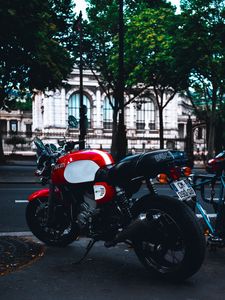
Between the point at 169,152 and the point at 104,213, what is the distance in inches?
33.3

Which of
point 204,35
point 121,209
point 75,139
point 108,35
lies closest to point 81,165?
point 121,209

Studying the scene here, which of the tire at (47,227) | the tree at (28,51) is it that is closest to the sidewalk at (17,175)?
the tree at (28,51)

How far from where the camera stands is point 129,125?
60406 mm

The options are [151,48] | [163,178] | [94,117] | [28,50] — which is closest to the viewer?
[163,178]

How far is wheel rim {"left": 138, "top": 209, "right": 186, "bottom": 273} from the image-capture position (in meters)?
3.92

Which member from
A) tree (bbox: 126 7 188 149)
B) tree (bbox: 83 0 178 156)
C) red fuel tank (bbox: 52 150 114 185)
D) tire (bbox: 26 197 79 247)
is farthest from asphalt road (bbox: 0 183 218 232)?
tree (bbox: 83 0 178 156)

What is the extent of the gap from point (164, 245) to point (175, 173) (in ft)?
2.18

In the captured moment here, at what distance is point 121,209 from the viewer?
4301 millimetres

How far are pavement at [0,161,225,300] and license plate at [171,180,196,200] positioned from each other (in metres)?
0.71

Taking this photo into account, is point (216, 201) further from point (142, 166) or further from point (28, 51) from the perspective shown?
point (28, 51)

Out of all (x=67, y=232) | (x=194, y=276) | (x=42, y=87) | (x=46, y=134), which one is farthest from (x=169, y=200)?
(x=46, y=134)

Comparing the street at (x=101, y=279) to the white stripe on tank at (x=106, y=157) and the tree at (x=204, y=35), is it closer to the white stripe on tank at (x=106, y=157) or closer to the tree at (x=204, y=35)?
the white stripe on tank at (x=106, y=157)

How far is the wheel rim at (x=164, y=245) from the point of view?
12.9ft

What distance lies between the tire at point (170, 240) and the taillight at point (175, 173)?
29 centimetres
